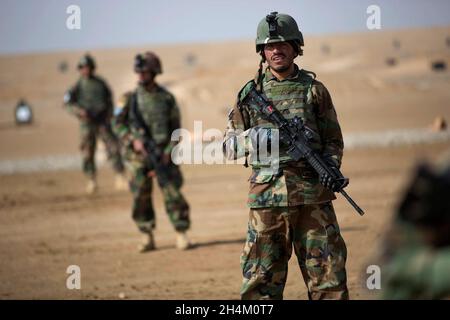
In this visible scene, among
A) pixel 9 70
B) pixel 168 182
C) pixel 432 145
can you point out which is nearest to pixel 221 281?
pixel 168 182

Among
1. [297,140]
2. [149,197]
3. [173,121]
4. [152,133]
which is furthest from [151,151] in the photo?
[297,140]

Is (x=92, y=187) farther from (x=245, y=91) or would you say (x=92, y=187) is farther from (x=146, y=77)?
(x=245, y=91)

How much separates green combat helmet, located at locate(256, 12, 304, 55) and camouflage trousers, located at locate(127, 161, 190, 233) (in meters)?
4.76

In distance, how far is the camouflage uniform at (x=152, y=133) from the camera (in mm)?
10758

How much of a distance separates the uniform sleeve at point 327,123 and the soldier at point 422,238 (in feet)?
10.7

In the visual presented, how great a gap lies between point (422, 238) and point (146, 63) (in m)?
8.01

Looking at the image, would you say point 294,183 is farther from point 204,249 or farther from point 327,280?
point 204,249

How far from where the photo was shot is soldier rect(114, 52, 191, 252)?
35.2ft

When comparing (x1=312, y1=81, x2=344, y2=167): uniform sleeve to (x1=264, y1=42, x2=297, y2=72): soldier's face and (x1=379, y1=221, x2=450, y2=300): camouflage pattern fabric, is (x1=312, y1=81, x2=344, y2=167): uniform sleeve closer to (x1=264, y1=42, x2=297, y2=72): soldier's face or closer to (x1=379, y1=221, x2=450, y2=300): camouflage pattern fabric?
(x1=264, y1=42, x2=297, y2=72): soldier's face

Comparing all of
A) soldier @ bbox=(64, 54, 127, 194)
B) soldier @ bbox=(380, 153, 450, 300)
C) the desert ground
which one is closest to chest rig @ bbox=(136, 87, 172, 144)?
the desert ground

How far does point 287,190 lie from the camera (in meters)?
6.08

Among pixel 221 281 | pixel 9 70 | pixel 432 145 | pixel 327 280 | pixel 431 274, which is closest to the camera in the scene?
pixel 431 274

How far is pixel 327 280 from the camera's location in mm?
6008
